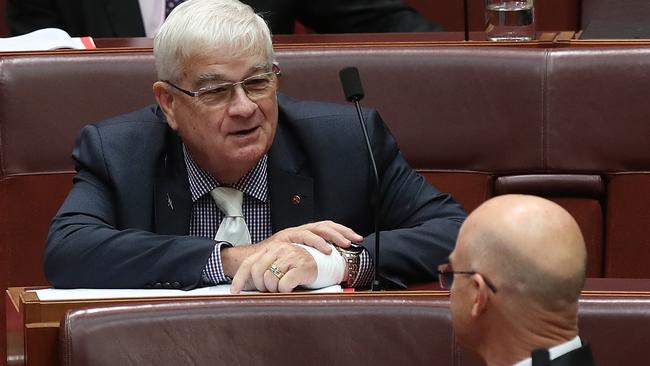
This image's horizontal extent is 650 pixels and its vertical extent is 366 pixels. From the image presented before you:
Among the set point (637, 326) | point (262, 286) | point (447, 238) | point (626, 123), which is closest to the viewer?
point (637, 326)

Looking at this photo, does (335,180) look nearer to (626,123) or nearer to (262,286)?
(262,286)

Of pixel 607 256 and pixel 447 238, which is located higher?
pixel 447 238

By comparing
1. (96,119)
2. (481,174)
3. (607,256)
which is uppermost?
(96,119)

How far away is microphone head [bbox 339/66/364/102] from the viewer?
1.35 metres

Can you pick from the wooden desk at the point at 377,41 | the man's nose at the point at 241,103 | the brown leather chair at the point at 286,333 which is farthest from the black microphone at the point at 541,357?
the wooden desk at the point at 377,41

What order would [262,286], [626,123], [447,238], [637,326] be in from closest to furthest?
1. [637,326]
2. [262,286]
3. [447,238]
4. [626,123]

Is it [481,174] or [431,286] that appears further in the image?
[481,174]

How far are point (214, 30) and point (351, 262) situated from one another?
0.29 m

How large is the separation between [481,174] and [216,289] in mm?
488

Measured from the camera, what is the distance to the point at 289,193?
153 cm

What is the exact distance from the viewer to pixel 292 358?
1.16m

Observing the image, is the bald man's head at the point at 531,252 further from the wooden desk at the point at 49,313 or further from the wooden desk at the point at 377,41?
the wooden desk at the point at 377,41

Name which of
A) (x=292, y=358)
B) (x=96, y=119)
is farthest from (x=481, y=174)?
(x=292, y=358)

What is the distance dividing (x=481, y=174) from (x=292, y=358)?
2.04ft
